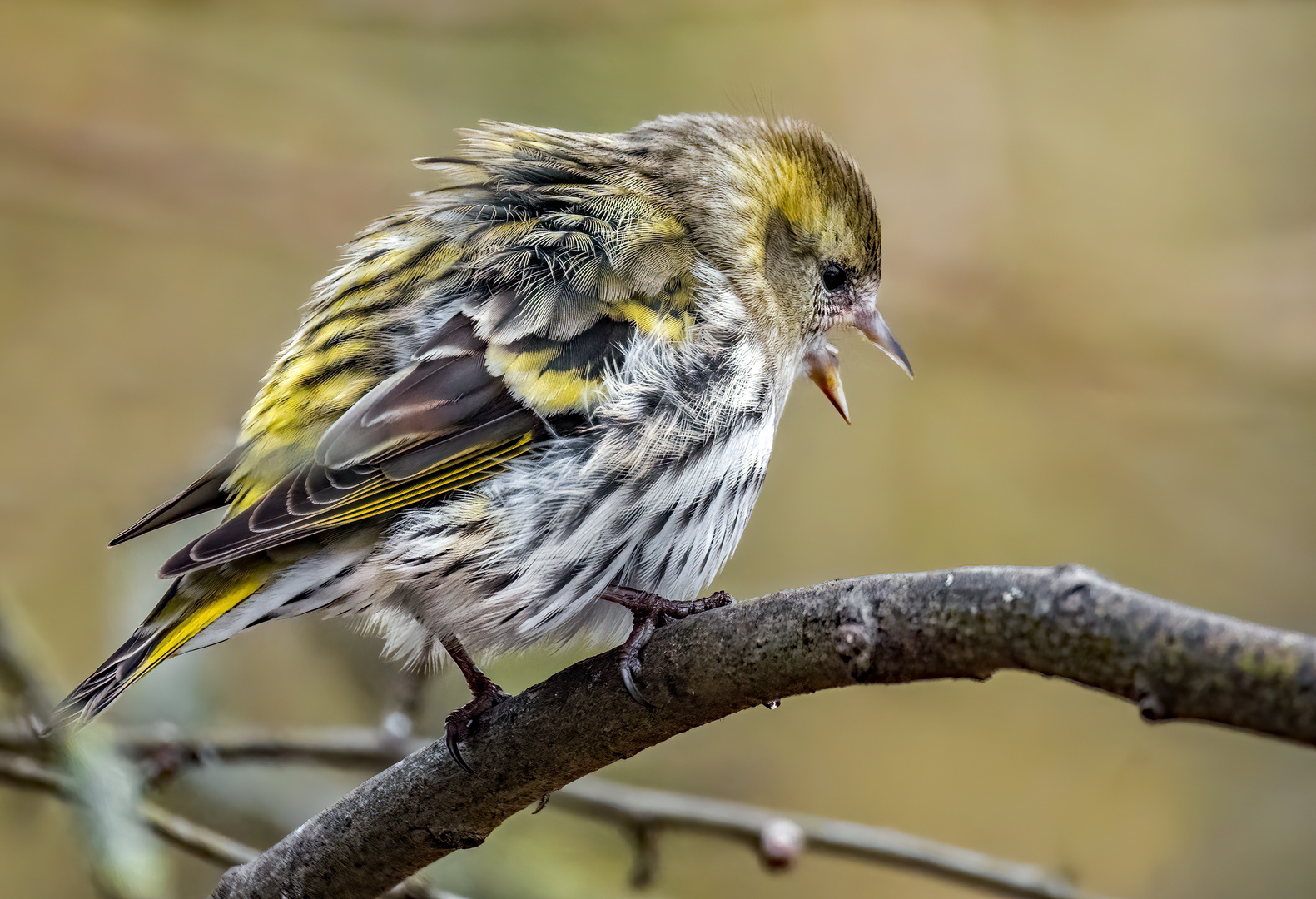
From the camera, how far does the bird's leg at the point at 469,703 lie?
2.33 meters

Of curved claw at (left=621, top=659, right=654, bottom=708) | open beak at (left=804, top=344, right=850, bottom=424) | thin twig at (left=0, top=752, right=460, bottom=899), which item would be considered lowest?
thin twig at (left=0, top=752, right=460, bottom=899)

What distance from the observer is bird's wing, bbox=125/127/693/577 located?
251cm

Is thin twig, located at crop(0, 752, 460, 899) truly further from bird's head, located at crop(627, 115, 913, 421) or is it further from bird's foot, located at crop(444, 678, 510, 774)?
bird's head, located at crop(627, 115, 913, 421)

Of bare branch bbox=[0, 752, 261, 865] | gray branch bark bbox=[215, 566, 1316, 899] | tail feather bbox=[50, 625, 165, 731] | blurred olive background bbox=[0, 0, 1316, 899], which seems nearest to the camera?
gray branch bark bbox=[215, 566, 1316, 899]

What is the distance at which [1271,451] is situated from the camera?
570cm

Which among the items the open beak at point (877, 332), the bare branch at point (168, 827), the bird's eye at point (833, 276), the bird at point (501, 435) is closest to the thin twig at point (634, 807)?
the bare branch at point (168, 827)

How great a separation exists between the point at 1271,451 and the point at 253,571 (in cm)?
475

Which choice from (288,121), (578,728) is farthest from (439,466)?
(288,121)

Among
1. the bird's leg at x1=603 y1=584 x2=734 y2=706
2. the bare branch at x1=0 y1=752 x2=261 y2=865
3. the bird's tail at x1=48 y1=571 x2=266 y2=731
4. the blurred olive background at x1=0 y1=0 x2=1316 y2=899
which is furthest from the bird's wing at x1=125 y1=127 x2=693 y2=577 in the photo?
the blurred olive background at x1=0 y1=0 x2=1316 y2=899

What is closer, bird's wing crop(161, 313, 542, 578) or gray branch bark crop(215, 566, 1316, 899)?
gray branch bark crop(215, 566, 1316, 899)

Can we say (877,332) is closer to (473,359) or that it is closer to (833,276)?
(833,276)

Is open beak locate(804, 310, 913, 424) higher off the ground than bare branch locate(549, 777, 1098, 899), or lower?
higher

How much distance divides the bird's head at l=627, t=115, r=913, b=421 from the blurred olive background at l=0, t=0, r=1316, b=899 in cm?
189

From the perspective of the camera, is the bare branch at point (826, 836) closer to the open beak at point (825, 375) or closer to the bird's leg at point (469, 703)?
the bird's leg at point (469, 703)
